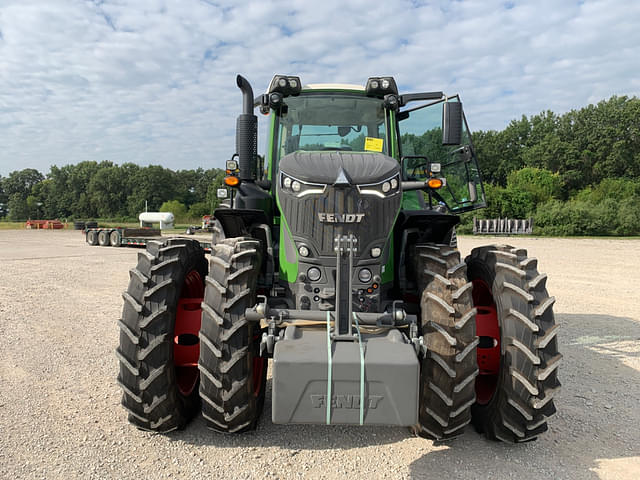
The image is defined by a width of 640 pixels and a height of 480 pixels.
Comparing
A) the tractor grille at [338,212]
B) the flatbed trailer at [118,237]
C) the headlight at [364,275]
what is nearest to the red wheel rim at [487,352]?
the headlight at [364,275]

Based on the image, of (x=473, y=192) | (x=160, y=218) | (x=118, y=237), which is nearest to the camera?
(x=473, y=192)

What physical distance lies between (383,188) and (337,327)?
3.65 feet

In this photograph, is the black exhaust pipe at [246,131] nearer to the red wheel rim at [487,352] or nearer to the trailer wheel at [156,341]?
the trailer wheel at [156,341]

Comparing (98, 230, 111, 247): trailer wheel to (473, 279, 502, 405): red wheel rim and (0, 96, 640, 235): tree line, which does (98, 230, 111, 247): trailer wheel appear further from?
(473, 279, 502, 405): red wheel rim

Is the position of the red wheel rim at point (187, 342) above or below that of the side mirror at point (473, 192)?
below

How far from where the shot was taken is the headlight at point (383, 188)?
10.8 ft

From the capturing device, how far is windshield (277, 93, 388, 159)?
4.64m

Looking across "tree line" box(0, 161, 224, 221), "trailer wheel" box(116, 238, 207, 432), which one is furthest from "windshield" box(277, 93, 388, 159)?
"tree line" box(0, 161, 224, 221)

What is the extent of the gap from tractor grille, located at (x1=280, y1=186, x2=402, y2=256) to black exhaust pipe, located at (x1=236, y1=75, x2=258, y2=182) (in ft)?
2.22

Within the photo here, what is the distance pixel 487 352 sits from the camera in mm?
3535

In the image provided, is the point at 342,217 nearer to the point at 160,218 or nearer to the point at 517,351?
the point at 517,351

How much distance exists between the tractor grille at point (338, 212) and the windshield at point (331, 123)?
53.0 inches

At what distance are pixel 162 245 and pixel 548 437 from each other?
137 inches

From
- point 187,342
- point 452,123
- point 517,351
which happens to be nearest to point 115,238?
point 187,342
